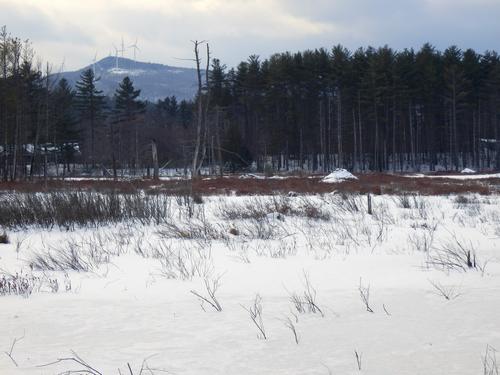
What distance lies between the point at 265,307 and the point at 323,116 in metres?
53.4

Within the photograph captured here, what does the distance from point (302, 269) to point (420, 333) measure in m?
3.01

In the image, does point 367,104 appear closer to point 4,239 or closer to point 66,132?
point 66,132

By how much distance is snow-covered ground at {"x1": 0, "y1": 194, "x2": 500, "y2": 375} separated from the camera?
144 inches

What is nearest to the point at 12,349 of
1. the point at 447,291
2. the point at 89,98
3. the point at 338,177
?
the point at 447,291

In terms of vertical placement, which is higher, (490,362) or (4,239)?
(4,239)

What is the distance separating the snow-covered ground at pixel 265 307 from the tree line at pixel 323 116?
3987 cm

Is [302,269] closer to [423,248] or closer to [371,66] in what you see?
[423,248]

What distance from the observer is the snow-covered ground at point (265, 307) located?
3656mm

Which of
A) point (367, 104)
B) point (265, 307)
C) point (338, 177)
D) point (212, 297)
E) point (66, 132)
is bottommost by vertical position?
point (265, 307)

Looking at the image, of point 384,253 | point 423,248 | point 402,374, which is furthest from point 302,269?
point 402,374

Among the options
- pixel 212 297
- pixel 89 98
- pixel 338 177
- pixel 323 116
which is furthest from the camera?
pixel 89 98

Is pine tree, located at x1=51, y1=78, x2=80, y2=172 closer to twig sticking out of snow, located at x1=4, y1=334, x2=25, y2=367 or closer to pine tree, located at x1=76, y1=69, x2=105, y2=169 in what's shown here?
pine tree, located at x1=76, y1=69, x2=105, y2=169

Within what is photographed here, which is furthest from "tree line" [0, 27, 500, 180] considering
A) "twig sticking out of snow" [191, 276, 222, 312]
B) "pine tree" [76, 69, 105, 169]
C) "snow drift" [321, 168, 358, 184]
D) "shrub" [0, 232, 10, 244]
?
"twig sticking out of snow" [191, 276, 222, 312]

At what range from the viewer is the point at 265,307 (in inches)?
201
